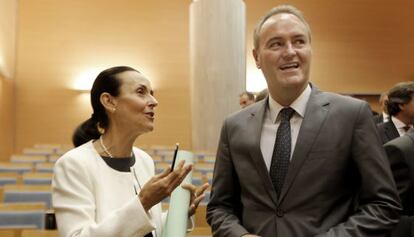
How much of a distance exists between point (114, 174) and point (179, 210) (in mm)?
550

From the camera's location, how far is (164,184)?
1812 mm

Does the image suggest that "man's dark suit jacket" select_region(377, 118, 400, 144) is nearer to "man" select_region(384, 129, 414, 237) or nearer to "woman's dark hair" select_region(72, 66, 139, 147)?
"man" select_region(384, 129, 414, 237)

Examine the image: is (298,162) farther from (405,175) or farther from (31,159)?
(31,159)

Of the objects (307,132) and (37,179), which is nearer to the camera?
(307,132)

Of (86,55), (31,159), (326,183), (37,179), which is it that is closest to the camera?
(326,183)

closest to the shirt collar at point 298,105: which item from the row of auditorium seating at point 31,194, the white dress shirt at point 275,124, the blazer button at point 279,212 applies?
the white dress shirt at point 275,124

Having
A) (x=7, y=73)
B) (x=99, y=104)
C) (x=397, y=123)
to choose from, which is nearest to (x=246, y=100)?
(x=397, y=123)

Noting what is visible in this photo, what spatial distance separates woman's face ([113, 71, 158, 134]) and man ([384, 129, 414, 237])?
1.07 m

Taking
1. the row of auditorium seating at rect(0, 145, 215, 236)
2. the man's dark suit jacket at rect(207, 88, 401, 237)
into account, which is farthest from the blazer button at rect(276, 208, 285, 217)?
the row of auditorium seating at rect(0, 145, 215, 236)

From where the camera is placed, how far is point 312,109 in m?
1.78

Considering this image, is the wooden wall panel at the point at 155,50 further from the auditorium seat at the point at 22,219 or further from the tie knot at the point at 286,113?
the tie knot at the point at 286,113

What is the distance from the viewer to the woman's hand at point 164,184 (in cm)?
180

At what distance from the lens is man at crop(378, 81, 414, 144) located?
3.58 metres

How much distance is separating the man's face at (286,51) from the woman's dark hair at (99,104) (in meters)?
0.85
